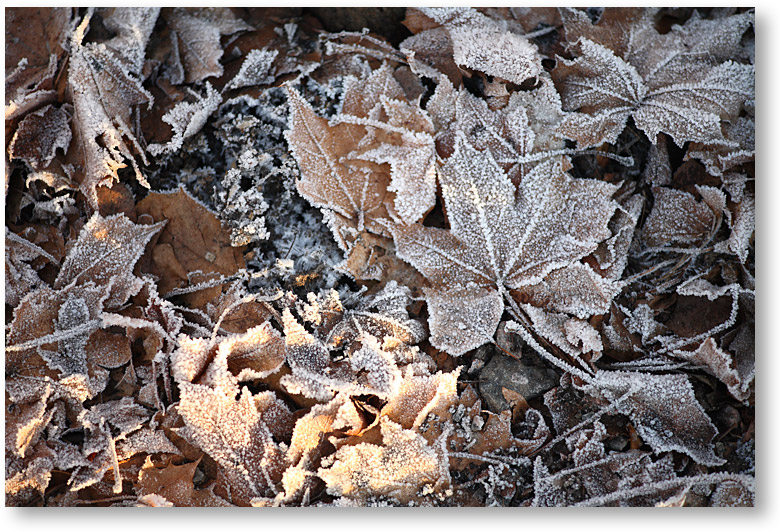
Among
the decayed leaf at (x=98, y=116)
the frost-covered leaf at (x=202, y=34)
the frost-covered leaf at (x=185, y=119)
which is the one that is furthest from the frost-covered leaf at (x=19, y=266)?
the frost-covered leaf at (x=202, y=34)

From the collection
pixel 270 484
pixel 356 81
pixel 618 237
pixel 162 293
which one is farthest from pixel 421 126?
pixel 270 484

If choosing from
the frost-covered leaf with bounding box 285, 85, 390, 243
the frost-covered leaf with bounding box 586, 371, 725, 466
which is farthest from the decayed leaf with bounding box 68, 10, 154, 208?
the frost-covered leaf with bounding box 586, 371, 725, 466

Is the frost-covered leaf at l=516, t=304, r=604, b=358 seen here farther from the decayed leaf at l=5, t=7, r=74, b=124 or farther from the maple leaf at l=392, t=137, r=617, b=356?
the decayed leaf at l=5, t=7, r=74, b=124

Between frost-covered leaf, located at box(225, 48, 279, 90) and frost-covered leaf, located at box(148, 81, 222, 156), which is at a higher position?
frost-covered leaf, located at box(225, 48, 279, 90)

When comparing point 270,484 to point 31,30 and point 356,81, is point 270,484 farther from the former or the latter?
point 31,30

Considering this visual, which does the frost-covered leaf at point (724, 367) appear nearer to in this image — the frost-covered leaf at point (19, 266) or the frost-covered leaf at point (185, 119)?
the frost-covered leaf at point (185, 119)

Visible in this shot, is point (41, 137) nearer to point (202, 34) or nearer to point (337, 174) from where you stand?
point (202, 34)
